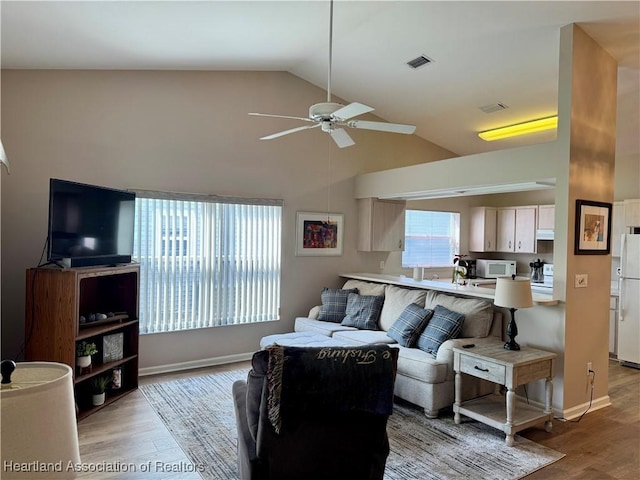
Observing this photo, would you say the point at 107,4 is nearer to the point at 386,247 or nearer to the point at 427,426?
the point at 427,426

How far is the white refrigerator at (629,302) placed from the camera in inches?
203

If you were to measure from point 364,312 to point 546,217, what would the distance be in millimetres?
3730

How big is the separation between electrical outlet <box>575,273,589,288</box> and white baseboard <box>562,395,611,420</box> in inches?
42.6

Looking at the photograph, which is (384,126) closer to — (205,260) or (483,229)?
(205,260)

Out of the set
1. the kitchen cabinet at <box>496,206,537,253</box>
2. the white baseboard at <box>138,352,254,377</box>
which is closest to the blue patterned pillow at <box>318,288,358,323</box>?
the white baseboard at <box>138,352,254,377</box>

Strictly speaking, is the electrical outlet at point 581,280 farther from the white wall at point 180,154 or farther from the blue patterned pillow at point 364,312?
the white wall at point 180,154

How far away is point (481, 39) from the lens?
4.00 meters

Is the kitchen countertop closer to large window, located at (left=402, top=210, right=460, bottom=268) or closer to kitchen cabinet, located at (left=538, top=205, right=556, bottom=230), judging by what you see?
large window, located at (left=402, top=210, right=460, bottom=268)

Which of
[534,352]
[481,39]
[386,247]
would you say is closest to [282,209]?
[386,247]

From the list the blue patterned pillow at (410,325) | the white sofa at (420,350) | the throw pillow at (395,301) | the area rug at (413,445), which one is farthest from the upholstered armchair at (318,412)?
the throw pillow at (395,301)

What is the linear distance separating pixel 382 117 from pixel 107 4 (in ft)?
13.6

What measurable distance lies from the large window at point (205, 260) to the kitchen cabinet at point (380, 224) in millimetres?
1342

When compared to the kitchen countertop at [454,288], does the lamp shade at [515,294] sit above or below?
above

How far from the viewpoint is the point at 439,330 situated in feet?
13.0
